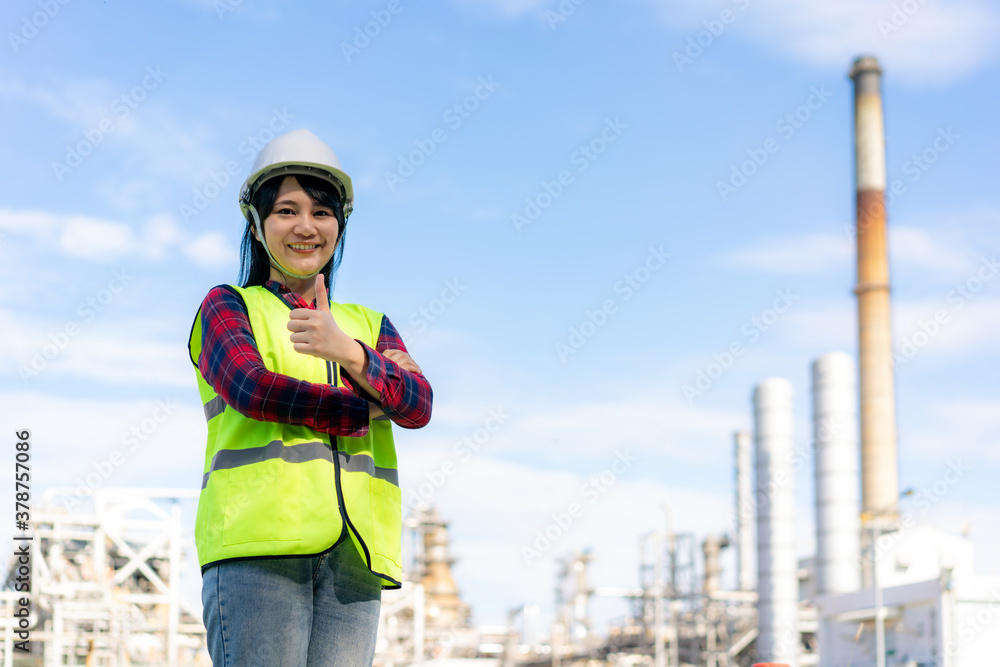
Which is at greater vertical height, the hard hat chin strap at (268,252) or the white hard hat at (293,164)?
the white hard hat at (293,164)

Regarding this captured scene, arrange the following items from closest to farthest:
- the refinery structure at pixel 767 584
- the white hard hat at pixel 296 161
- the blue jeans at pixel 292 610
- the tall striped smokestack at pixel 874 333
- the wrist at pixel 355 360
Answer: the blue jeans at pixel 292 610 < the wrist at pixel 355 360 < the white hard hat at pixel 296 161 < the refinery structure at pixel 767 584 < the tall striped smokestack at pixel 874 333

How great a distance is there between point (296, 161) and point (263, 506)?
2.46ft

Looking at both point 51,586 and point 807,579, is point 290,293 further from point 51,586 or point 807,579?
point 807,579

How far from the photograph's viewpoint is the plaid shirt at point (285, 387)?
2018 millimetres

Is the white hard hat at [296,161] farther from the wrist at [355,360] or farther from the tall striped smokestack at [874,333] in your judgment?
the tall striped smokestack at [874,333]

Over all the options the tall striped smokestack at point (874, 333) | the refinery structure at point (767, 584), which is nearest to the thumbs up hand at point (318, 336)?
the refinery structure at point (767, 584)

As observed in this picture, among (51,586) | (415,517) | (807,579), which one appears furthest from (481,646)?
(51,586)

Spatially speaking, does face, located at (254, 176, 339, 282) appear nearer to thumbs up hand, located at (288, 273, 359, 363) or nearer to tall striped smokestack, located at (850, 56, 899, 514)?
thumbs up hand, located at (288, 273, 359, 363)

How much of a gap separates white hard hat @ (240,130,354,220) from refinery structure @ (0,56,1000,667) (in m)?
26.6

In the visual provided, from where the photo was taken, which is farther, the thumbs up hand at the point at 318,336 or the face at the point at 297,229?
the face at the point at 297,229

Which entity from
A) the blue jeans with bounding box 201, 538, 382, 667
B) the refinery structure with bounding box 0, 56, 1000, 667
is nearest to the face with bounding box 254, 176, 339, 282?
the blue jeans with bounding box 201, 538, 382, 667

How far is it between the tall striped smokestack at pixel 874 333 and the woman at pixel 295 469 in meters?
38.1

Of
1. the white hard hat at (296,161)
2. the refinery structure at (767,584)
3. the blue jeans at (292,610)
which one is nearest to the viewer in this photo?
the blue jeans at (292,610)

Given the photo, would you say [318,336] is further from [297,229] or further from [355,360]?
[297,229]
